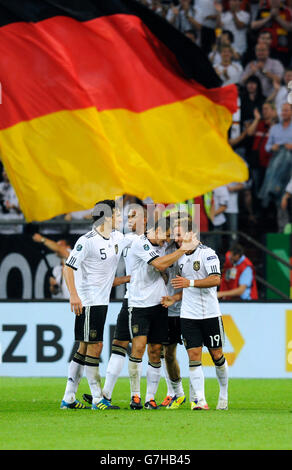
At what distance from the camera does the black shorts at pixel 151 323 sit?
1116 cm

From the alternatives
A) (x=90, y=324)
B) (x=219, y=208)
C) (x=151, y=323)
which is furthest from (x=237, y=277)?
(x=90, y=324)

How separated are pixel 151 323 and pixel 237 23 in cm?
961

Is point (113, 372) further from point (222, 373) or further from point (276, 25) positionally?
point (276, 25)

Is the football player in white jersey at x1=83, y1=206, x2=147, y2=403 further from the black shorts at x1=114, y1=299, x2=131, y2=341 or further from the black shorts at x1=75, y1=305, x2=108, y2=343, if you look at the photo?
the black shorts at x1=75, y1=305, x2=108, y2=343

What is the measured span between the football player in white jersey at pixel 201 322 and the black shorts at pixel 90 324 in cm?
85

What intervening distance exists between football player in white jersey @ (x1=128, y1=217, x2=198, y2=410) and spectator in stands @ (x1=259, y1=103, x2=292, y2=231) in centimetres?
674

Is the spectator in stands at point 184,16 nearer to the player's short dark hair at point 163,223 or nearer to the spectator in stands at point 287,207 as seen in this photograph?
the spectator in stands at point 287,207

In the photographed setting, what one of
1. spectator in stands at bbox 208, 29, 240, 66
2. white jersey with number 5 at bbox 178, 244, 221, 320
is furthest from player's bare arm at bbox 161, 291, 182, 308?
spectator in stands at bbox 208, 29, 240, 66

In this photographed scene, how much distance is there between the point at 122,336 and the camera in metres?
11.6

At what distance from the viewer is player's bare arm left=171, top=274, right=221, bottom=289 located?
35.6 ft

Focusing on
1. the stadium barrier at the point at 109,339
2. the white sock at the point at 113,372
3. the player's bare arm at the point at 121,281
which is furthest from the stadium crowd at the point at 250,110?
the white sock at the point at 113,372

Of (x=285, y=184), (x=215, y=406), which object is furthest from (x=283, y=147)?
(x=215, y=406)

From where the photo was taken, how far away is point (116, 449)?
7.67m
